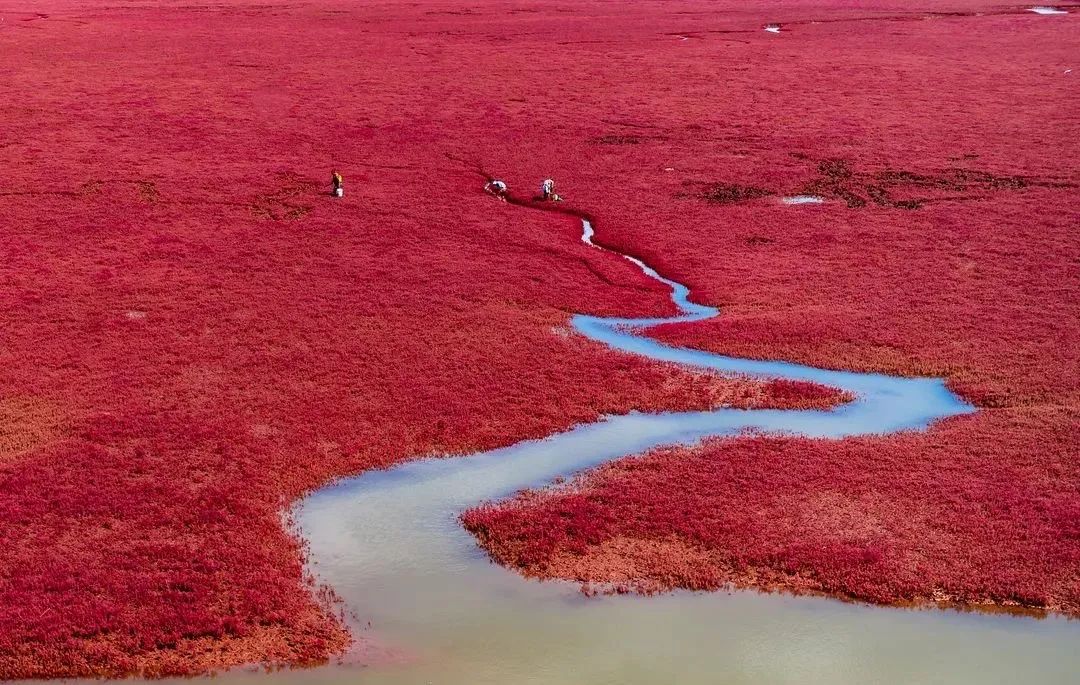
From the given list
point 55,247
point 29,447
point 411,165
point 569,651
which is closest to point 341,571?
point 569,651

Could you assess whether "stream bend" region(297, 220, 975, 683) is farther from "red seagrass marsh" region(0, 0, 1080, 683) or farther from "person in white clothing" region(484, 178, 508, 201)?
"person in white clothing" region(484, 178, 508, 201)

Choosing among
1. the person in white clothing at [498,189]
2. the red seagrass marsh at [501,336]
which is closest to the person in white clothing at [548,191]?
the red seagrass marsh at [501,336]

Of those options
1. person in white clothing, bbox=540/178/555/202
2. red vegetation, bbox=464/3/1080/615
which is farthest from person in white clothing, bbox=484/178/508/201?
red vegetation, bbox=464/3/1080/615

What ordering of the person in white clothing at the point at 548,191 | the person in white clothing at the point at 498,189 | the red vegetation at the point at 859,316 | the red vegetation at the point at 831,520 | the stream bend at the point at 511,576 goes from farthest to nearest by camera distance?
the person in white clothing at the point at 498,189, the person in white clothing at the point at 548,191, the red vegetation at the point at 859,316, the red vegetation at the point at 831,520, the stream bend at the point at 511,576

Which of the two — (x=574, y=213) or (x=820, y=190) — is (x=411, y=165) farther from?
(x=820, y=190)

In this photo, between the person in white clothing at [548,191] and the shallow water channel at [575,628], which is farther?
the person in white clothing at [548,191]

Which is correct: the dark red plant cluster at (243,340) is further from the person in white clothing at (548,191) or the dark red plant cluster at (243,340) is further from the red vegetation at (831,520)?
the red vegetation at (831,520)
